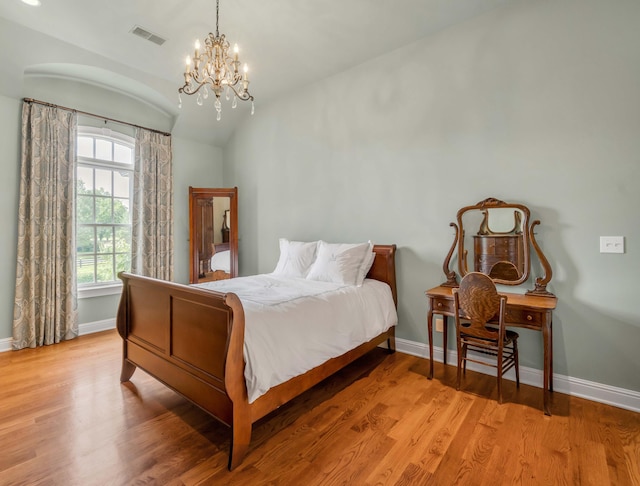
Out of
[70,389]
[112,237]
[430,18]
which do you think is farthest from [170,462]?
[430,18]

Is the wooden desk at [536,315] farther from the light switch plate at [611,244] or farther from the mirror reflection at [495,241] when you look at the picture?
the light switch plate at [611,244]

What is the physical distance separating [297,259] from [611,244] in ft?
8.99

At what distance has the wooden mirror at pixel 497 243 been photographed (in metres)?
2.61

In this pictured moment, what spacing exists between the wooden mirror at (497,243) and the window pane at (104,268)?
166 inches

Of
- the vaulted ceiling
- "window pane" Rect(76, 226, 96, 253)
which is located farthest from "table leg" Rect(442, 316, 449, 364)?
"window pane" Rect(76, 226, 96, 253)

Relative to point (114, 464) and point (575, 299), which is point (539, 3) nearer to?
point (575, 299)

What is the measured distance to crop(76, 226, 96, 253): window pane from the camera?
4012 mm

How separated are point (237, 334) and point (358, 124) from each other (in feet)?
9.29

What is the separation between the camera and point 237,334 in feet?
5.55

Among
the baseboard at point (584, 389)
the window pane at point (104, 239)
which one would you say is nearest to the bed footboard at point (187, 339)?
the window pane at point (104, 239)

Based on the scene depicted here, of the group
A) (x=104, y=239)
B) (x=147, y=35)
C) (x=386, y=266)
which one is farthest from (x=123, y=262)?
(x=386, y=266)

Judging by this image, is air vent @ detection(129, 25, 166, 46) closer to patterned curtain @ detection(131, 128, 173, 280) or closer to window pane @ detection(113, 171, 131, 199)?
patterned curtain @ detection(131, 128, 173, 280)

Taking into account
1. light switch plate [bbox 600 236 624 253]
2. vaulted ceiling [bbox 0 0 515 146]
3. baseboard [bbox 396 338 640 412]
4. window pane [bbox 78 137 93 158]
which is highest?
vaulted ceiling [bbox 0 0 515 146]

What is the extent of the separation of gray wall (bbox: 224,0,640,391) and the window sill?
2.72 meters
